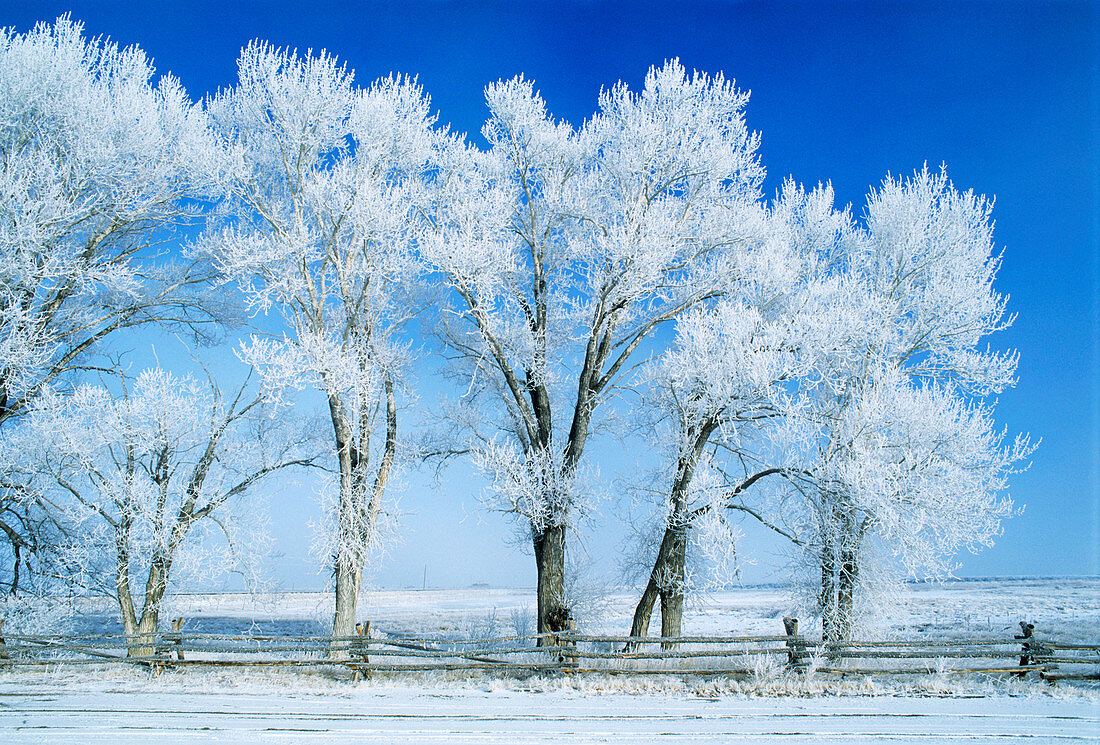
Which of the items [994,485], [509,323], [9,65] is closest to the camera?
[994,485]

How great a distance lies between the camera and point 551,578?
43.3ft

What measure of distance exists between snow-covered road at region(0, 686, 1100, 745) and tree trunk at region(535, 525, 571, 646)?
2.78 metres

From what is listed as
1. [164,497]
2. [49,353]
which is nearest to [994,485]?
[164,497]

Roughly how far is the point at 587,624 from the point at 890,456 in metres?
Result: 7.39

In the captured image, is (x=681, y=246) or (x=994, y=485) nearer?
(x=994, y=485)

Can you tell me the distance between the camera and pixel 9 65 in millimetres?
13125

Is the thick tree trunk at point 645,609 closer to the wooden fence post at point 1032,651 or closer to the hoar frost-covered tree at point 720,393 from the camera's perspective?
the hoar frost-covered tree at point 720,393

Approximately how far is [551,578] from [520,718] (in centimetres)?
549

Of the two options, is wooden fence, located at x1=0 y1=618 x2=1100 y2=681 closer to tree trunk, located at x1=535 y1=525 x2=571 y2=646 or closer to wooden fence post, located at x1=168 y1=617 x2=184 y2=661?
wooden fence post, located at x1=168 y1=617 x2=184 y2=661

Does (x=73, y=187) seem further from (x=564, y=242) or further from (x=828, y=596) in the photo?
(x=828, y=596)

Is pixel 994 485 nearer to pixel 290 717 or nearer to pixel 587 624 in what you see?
pixel 587 624

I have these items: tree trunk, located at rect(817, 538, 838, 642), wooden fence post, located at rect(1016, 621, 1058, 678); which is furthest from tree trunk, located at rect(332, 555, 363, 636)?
wooden fence post, located at rect(1016, 621, 1058, 678)

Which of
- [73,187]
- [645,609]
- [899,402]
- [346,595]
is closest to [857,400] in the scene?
[899,402]

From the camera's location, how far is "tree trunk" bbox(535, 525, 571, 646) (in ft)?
42.5
